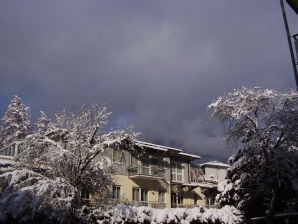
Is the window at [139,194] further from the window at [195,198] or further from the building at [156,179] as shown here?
the window at [195,198]

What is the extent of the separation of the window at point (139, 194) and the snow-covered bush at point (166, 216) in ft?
28.5

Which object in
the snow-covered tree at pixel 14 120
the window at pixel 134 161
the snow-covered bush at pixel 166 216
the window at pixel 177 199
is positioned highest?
the snow-covered tree at pixel 14 120

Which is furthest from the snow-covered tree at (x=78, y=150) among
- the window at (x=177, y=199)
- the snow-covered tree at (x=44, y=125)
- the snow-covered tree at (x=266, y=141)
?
the window at (x=177, y=199)

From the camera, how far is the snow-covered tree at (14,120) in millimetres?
50906

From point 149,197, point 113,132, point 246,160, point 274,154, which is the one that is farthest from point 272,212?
point 149,197

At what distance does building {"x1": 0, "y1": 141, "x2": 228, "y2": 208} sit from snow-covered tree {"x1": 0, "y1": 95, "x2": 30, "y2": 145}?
60.3 ft

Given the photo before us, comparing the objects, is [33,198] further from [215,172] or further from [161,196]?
[215,172]

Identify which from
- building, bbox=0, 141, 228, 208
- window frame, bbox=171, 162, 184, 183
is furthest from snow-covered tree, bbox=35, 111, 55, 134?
window frame, bbox=171, 162, 184, 183

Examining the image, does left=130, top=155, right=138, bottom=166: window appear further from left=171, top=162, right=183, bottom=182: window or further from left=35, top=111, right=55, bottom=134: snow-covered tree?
left=35, top=111, right=55, bottom=134: snow-covered tree

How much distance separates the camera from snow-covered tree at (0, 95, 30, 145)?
167ft

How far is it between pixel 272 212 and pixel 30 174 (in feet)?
44.2

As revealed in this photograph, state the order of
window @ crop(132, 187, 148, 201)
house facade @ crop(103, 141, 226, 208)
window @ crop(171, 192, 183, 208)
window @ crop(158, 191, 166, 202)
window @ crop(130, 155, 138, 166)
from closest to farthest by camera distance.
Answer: house facade @ crop(103, 141, 226, 208)
window @ crop(132, 187, 148, 201)
window @ crop(130, 155, 138, 166)
window @ crop(158, 191, 166, 202)
window @ crop(171, 192, 183, 208)

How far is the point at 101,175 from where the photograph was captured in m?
25.5

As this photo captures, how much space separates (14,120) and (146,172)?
22.1 m
